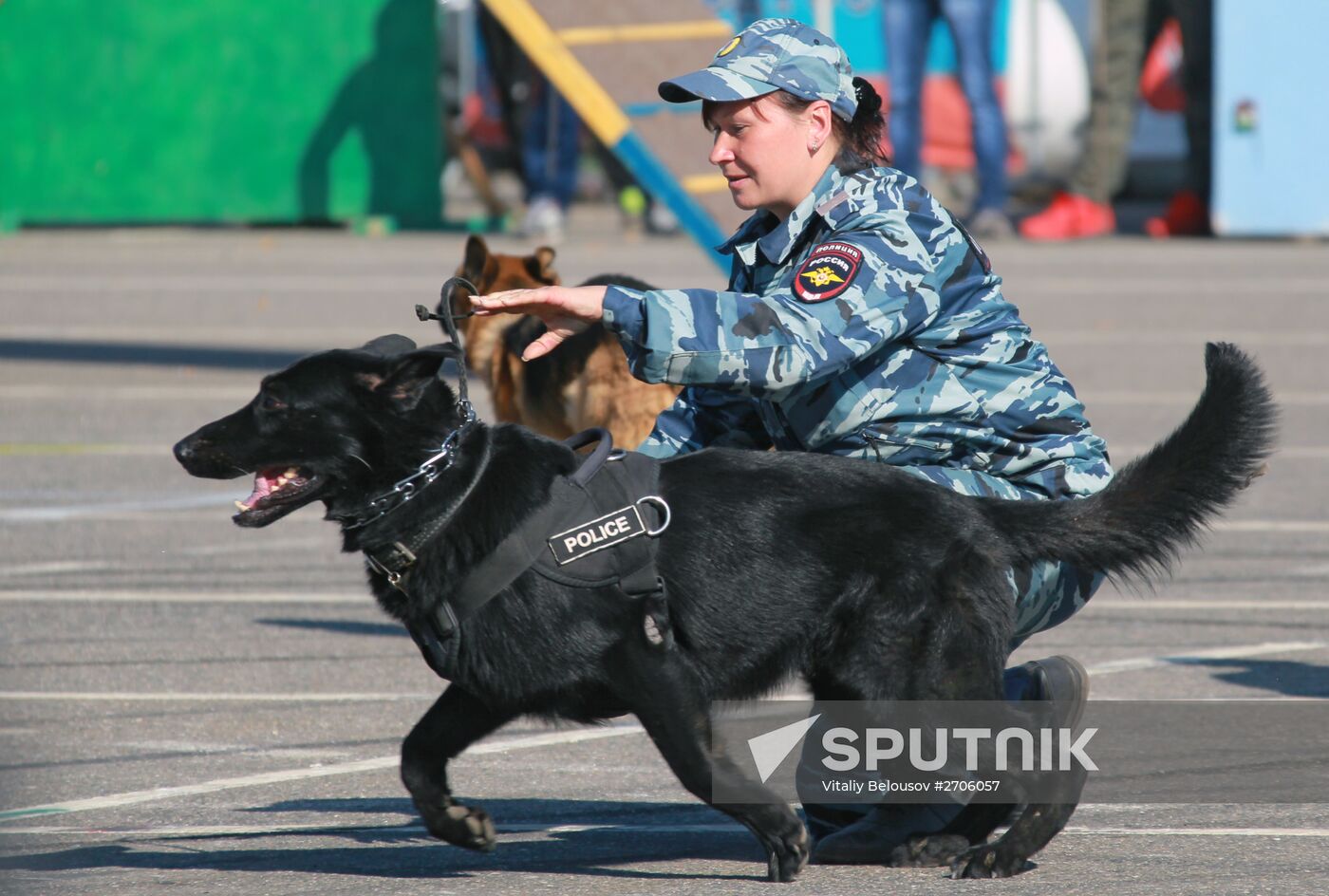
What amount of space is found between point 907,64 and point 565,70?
555 centimetres

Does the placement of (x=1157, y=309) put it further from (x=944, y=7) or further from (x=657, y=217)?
(x=657, y=217)

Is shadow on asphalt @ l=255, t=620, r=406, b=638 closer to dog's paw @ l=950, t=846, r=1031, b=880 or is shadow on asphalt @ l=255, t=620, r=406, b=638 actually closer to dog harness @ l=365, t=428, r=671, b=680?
dog harness @ l=365, t=428, r=671, b=680

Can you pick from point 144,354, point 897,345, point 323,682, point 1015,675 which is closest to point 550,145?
point 144,354

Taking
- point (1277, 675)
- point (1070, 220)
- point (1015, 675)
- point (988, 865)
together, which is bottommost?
point (1070, 220)

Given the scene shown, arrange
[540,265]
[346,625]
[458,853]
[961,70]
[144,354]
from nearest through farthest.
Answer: [458,853]
[346,625]
[540,265]
[144,354]
[961,70]

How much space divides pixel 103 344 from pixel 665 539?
33.3 feet

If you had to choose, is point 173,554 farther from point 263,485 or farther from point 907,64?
point 907,64

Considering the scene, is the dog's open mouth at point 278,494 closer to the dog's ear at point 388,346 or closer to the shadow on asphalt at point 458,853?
the dog's ear at point 388,346

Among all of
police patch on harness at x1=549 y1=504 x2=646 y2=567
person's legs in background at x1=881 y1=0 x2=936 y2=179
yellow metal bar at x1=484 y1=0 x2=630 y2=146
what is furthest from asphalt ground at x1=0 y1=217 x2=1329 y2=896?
person's legs in background at x1=881 y1=0 x2=936 y2=179

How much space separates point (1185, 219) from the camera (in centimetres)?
1931

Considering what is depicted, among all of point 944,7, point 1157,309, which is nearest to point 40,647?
point 1157,309

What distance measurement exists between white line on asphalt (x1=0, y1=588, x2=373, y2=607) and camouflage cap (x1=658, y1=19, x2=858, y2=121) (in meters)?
3.18

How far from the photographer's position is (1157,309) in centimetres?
1448

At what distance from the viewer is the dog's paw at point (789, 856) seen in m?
4.06
